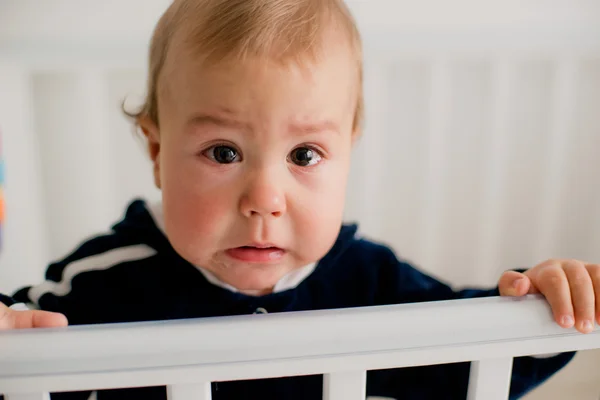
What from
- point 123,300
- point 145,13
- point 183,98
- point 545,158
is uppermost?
point 145,13

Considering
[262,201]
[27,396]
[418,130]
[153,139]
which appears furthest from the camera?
[418,130]

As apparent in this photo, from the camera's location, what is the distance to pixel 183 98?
61 cm

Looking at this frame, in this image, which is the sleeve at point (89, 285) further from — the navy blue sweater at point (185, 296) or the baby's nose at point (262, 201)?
the baby's nose at point (262, 201)

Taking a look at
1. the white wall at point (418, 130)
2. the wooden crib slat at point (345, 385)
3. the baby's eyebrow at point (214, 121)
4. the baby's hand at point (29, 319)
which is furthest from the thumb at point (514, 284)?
the white wall at point (418, 130)

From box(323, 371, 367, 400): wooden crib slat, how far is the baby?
151mm

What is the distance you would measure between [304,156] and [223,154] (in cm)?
7

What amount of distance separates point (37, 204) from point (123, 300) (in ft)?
1.67

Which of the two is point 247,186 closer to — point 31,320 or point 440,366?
point 31,320

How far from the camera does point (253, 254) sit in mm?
622

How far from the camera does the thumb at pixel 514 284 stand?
572 millimetres

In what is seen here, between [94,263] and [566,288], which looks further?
[94,263]

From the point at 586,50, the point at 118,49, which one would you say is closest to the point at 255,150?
the point at 118,49

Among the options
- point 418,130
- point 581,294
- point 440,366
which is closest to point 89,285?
point 440,366

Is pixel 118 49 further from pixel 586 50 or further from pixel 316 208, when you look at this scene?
pixel 586 50
